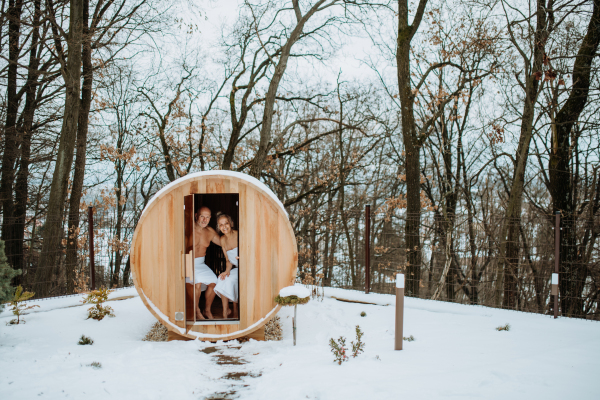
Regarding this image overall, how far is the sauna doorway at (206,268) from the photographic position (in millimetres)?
5625

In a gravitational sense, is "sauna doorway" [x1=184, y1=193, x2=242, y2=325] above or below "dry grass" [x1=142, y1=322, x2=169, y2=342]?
above

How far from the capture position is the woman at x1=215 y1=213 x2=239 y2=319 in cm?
593

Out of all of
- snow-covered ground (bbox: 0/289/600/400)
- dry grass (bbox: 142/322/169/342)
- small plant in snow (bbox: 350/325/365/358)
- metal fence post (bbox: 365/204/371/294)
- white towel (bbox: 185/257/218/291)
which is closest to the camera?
snow-covered ground (bbox: 0/289/600/400)

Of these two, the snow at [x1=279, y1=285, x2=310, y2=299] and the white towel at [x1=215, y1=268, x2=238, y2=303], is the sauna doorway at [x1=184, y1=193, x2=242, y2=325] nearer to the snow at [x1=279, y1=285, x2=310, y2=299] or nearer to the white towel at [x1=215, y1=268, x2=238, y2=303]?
the white towel at [x1=215, y1=268, x2=238, y2=303]

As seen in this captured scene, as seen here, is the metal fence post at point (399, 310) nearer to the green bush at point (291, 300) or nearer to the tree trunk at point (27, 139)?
the green bush at point (291, 300)

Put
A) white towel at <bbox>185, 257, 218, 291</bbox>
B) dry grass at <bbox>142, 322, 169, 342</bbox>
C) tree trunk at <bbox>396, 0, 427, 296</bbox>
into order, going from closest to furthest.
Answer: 1. dry grass at <bbox>142, 322, 169, 342</bbox>
2. white towel at <bbox>185, 257, 218, 291</bbox>
3. tree trunk at <bbox>396, 0, 427, 296</bbox>

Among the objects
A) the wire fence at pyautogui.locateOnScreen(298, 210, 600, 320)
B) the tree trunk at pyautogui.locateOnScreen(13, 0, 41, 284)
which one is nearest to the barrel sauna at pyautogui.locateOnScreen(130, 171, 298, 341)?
the wire fence at pyautogui.locateOnScreen(298, 210, 600, 320)

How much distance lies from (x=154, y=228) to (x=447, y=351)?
401cm

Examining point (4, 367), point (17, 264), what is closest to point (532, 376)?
point (4, 367)

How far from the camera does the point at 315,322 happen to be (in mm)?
6297

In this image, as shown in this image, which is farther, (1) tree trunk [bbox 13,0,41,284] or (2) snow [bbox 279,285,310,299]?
(1) tree trunk [bbox 13,0,41,284]

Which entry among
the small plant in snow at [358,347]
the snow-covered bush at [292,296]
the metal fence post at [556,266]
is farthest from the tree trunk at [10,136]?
the metal fence post at [556,266]

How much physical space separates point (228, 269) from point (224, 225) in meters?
0.68

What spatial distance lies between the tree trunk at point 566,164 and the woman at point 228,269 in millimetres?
6744
